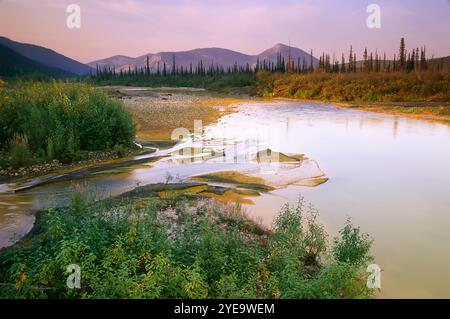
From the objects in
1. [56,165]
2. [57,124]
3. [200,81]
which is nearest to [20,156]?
[56,165]

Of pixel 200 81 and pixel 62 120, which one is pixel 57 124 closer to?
pixel 62 120

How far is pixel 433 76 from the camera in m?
54.4

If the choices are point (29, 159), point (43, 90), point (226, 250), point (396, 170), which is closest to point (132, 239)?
point (226, 250)

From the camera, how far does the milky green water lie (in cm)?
770

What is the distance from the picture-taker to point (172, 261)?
585 cm

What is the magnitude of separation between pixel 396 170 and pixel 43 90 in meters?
14.7

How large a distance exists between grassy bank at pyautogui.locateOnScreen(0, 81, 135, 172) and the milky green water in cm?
256

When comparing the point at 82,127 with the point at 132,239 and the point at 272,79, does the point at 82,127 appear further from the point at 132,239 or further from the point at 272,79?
the point at 272,79

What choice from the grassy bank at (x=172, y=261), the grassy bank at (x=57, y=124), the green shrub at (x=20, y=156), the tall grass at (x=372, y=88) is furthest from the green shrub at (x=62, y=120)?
the tall grass at (x=372, y=88)

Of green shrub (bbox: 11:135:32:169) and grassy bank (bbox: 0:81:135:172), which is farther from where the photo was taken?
grassy bank (bbox: 0:81:135:172)

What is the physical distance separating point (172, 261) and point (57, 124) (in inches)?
427

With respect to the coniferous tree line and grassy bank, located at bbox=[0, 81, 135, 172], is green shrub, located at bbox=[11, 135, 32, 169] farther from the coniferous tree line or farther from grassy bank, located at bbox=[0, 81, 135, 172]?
the coniferous tree line

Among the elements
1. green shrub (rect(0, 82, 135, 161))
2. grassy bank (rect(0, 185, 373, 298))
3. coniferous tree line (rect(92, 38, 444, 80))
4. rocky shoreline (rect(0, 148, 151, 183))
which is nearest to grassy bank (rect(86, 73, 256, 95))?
coniferous tree line (rect(92, 38, 444, 80))
